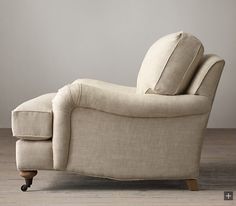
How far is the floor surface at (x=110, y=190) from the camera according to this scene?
3094mm

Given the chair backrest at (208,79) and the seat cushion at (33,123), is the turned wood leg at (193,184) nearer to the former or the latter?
the chair backrest at (208,79)

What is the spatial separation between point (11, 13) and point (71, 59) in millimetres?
742

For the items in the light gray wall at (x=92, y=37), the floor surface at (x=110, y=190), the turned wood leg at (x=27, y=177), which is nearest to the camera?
the floor surface at (x=110, y=190)

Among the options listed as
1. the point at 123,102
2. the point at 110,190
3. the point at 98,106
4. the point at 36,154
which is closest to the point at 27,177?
the point at 36,154

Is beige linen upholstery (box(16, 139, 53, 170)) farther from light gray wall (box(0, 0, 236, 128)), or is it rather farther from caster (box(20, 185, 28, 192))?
light gray wall (box(0, 0, 236, 128))

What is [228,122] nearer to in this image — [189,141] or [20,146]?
[189,141]

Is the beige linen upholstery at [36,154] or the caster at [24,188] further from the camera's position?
the caster at [24,188]

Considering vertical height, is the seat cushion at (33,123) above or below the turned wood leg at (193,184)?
above

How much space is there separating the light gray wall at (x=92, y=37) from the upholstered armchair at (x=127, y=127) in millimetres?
2425

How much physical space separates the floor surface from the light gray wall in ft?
5.75

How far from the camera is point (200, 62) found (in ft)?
11.4

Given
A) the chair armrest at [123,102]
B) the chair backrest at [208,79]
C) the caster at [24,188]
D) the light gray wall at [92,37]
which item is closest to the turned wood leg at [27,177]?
the caster at [24,188]

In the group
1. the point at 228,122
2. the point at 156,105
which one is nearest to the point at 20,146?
the point at 156,105

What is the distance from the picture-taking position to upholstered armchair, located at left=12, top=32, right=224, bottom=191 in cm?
318
